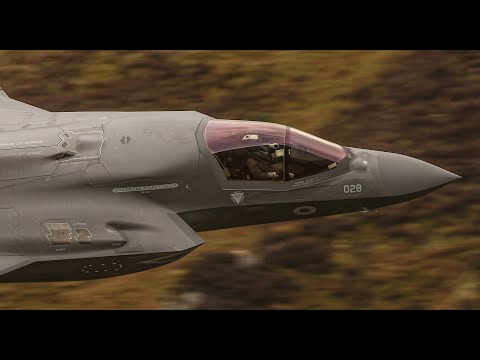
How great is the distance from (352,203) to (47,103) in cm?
1247

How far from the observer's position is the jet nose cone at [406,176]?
22.7m

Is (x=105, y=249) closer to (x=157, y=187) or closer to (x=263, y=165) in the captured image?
(x=157, y=187)

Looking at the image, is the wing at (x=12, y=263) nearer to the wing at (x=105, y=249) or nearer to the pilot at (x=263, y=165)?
the wing at (x=105, y=249)

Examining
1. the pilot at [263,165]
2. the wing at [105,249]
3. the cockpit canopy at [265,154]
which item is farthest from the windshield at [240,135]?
the wing at [105,249]

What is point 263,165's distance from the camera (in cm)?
2245

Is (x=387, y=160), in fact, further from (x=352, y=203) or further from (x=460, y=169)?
(x=460, y=169)

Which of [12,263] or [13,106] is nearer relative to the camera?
[12,263]

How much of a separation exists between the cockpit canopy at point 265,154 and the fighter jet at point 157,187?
0.02 m

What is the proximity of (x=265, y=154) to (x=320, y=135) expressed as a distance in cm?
749

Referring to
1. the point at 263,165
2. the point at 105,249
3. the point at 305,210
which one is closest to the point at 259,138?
the point at 263,165

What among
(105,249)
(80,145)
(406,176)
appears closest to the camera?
(105,249)

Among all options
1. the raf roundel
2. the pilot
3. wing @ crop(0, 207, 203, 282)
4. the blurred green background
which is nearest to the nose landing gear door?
wing @ crop(0, 207, 203, 282)

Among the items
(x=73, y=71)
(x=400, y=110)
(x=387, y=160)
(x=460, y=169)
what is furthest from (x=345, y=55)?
(x=387, y=160)

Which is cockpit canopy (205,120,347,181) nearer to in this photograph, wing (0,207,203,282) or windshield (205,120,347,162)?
windshield (205,120,347,162)
